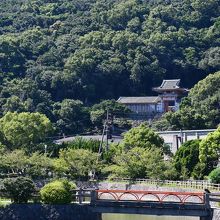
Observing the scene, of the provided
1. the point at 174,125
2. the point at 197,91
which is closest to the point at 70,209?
the point at 174,125

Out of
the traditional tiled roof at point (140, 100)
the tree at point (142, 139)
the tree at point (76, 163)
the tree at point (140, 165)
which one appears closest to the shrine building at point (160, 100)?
the traditional tiled roof at point (140, 100)

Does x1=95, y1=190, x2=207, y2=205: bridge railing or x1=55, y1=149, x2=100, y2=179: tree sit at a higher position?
x1=55, y1=149, x2=100, y2=179: tree

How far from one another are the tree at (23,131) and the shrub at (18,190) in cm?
2762

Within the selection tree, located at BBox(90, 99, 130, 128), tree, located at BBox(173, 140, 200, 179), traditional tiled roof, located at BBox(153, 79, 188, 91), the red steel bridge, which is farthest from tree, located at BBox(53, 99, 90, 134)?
the red steel bridge

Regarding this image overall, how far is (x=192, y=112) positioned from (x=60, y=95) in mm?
24713

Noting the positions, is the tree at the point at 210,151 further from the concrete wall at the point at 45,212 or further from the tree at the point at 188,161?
the concrete wall at the point at 45,212

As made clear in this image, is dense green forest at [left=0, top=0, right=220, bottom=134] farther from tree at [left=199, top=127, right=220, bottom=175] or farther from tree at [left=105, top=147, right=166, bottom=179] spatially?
tree at [left=199, top=127, right=220, bottom=175]

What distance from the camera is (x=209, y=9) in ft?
413

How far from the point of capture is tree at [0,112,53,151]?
222 ft

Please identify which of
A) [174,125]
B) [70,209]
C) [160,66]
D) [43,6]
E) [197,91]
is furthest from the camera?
[43,6]

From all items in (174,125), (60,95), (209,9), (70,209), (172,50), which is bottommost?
(70,209)

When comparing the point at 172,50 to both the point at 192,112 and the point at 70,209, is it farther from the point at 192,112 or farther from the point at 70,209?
the point at 70,209

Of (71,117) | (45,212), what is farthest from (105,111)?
(45,212)

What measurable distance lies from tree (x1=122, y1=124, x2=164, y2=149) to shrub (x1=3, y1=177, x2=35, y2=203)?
25870 millimetres
